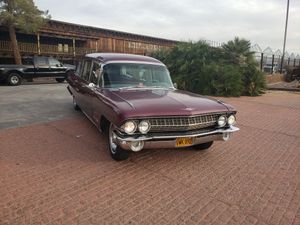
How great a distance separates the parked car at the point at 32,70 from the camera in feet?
50.2

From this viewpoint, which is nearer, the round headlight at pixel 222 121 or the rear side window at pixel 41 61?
the round headlight at pixel 222 121

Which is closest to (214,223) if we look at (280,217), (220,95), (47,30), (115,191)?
(280,217)

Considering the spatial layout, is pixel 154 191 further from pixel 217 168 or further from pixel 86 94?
pixel 86 94

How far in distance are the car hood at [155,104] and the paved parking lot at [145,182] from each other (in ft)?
3.11

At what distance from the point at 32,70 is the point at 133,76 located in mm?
13141

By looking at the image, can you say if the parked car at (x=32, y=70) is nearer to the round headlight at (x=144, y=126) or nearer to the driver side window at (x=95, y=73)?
the driver side window at (x=95, y=73)

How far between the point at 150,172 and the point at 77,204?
128 cm

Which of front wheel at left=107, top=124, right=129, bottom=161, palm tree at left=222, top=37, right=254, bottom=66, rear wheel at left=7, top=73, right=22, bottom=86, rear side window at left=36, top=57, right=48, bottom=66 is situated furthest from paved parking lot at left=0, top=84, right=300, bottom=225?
rear side window at left=36, top=57, right=48, bottom=66

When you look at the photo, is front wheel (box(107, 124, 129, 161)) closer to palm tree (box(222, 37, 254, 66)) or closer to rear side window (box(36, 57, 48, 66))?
palm tree (box(222, 37, 254, 66))

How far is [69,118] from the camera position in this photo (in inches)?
288

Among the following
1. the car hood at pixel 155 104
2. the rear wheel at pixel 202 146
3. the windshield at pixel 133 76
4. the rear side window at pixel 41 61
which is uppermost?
the rear side window at pixel 41 61

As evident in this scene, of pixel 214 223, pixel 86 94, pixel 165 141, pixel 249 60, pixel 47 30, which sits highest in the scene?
pixel 47 30

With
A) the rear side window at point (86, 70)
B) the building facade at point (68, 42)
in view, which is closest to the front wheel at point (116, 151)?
the rear side window at point (86, 70)

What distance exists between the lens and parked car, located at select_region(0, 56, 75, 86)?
1530 centimetres
